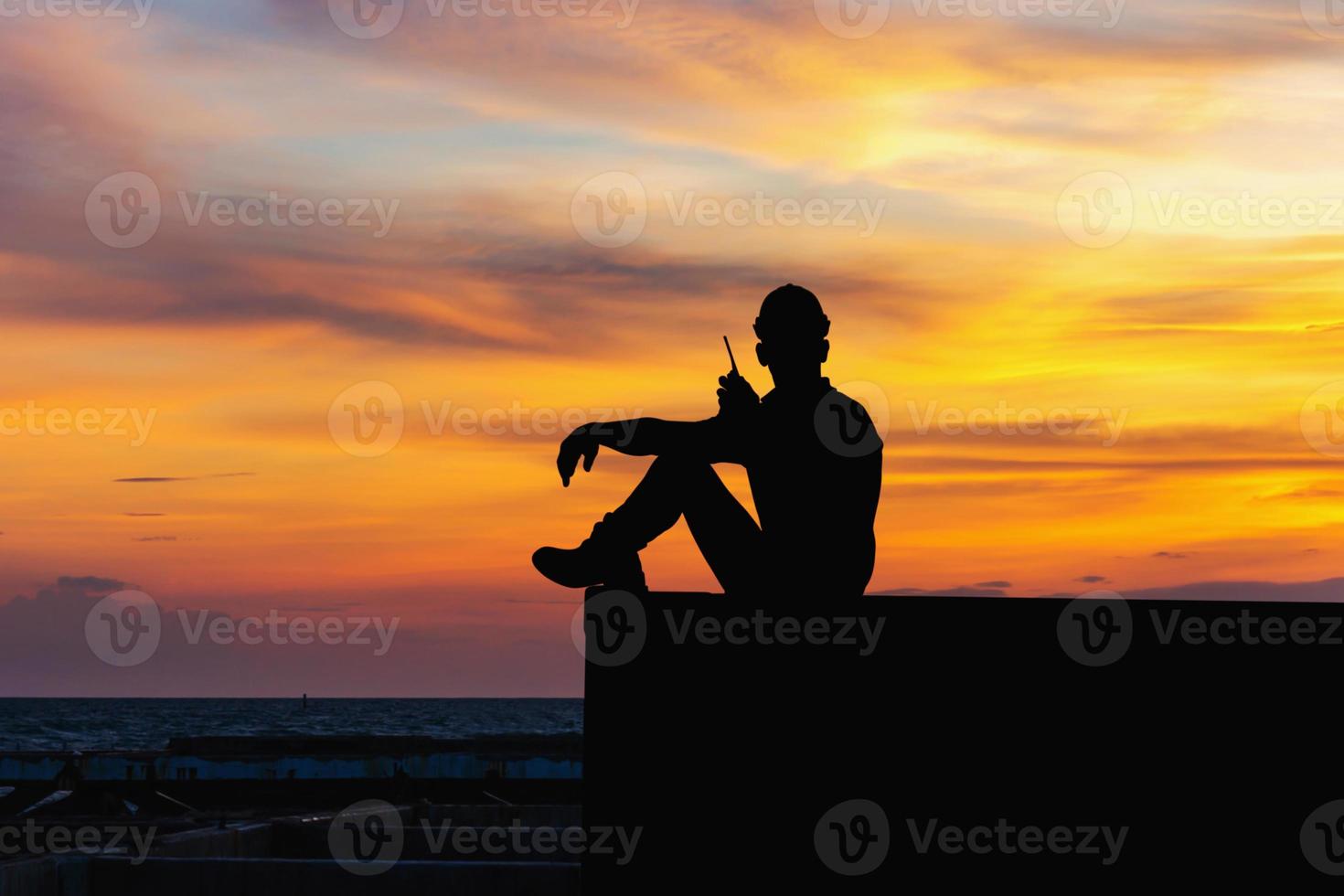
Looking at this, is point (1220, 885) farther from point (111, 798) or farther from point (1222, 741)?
point (111, 798)

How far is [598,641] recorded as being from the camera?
24.1 feet

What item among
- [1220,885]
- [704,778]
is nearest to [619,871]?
[704,778]

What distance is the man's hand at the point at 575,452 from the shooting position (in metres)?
7.63

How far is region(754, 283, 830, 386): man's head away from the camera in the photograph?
7.91 metres

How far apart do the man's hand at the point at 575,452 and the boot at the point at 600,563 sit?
0.32 meters

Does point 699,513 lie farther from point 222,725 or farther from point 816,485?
point 222,725

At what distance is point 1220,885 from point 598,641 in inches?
120
